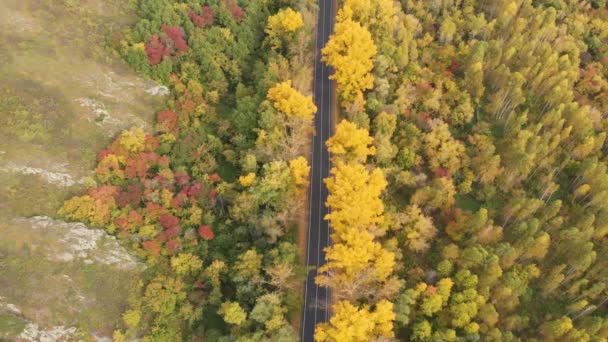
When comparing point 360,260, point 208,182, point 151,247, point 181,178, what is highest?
point 208,182

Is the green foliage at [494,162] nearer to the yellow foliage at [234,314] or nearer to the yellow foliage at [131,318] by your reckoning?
the yellow foliage at [234,314]

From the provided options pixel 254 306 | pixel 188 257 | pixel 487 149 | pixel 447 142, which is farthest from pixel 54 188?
pixel 487 149

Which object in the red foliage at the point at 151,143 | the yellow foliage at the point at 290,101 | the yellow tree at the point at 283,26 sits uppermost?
the yellow tree at the point at 283,26

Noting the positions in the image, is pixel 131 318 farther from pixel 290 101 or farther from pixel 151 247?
pixel 290 101

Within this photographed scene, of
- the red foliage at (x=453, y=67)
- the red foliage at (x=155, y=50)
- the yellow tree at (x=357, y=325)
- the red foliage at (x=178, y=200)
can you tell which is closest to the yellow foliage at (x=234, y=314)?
the yellow tree at (x=357, y=325)

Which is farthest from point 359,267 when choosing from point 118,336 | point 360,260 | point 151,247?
point 118,336

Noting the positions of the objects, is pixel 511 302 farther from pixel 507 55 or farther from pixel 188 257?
pixel 507 55

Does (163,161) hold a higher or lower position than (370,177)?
higher

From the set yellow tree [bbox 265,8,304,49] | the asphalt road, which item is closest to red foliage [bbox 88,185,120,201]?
the asphalt road
